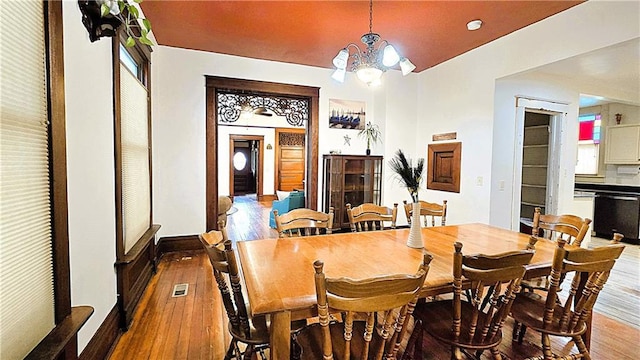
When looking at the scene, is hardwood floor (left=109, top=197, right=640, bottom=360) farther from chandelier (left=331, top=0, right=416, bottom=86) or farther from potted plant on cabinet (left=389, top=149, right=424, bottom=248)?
chandelier (left=331, top=0, right=416, bottom=86)

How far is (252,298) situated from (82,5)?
1.69 m

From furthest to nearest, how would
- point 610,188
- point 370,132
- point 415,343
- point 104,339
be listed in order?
point 610,188 → point 370,132 → point 104,339 → point 415,343

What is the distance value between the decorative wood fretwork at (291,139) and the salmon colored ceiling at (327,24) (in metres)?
6.31

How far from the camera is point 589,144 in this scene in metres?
6.56

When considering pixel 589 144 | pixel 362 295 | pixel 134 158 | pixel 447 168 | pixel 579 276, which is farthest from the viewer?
pixel 589 144

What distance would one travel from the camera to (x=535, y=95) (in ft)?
14.0

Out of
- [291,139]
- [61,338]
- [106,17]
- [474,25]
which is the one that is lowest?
[61,338]

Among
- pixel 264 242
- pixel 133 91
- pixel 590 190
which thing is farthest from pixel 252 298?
pixel 590 190

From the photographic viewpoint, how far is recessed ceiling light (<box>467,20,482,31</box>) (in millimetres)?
3356

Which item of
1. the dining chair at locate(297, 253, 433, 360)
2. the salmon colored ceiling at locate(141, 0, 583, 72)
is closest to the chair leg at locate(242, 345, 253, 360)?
the dining chair at locate(297, 253, 433, 360)

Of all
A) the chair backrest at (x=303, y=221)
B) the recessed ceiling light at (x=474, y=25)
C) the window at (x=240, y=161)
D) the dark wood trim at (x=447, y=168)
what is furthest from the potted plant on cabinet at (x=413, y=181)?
the window at (x=240, y=161)

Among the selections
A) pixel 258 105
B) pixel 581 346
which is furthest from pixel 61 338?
pixel 258 105

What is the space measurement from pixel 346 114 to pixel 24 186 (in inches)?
177

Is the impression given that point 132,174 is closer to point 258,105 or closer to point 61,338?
point 61,338
